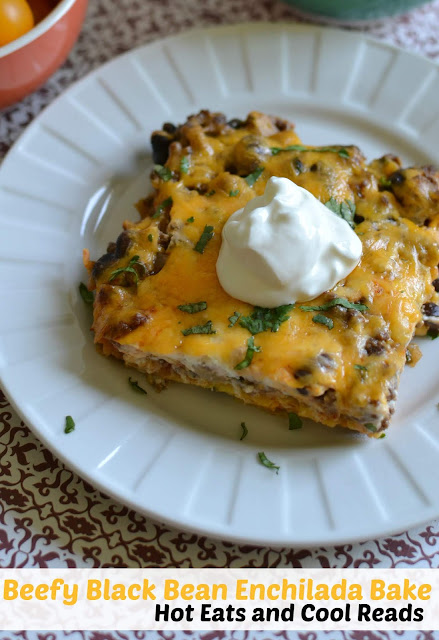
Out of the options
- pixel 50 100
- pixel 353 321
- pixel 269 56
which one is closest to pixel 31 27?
pixel 50 100

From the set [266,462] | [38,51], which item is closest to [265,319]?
[266,462]

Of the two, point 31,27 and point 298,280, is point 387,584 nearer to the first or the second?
point 298,280

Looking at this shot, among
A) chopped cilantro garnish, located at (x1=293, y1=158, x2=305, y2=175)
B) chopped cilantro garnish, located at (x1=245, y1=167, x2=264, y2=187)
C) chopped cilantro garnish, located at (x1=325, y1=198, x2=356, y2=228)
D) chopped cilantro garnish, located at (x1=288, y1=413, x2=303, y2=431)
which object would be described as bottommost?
chopped cilantro garnish, located at (x1=288, y1=413, x2=303, y2=431)

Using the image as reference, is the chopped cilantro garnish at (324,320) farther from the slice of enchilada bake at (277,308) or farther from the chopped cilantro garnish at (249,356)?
the chopped cilantro garnish at (249,356)

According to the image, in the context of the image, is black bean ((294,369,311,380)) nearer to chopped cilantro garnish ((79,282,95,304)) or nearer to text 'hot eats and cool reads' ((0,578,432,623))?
text 'hot eats and cool reads' ((0,578,432,623))

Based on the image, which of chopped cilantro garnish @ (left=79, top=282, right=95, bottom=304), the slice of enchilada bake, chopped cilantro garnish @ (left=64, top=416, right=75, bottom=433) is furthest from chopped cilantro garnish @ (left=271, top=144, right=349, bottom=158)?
chopped cilantro garnish @ (left=64, top=416, right=75, bottom=433)

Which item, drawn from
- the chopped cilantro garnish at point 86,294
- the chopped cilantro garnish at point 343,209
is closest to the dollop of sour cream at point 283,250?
the chopped cilantro garnish at point 343,209
